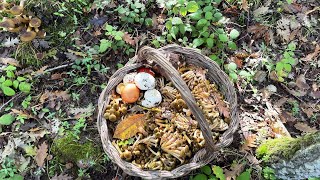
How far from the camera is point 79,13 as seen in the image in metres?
4.18

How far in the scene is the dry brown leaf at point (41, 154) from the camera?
3.53 metres

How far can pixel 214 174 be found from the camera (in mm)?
3510

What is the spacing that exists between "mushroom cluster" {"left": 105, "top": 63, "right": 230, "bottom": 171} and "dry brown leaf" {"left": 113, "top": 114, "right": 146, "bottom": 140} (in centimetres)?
4

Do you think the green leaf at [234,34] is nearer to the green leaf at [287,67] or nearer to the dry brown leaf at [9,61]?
the green leaf at [287,67]

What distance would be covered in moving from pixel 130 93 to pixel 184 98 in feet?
2.34

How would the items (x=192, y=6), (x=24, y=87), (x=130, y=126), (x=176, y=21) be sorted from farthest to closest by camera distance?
(x=176, y=21), (x=192, y=6), (x=24, y=87), (x=130, y=126)

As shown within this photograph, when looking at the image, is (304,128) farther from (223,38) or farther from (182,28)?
(182,28)

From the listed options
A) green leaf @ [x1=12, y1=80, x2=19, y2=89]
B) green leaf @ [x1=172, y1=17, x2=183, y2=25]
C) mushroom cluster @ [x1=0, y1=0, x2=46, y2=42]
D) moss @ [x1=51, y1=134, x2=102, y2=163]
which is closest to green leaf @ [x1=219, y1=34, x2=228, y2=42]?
green leaf @ [x1=172, y1=17, x2=183, y2=25]

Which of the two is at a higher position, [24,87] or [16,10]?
[16,10]

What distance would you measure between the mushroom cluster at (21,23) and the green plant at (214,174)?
2.26 m

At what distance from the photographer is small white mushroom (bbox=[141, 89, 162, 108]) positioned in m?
3.29

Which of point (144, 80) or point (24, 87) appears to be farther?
point (24, 87)

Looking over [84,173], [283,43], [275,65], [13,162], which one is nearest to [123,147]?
[84,173]

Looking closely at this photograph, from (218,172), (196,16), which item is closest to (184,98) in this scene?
(218,172)
